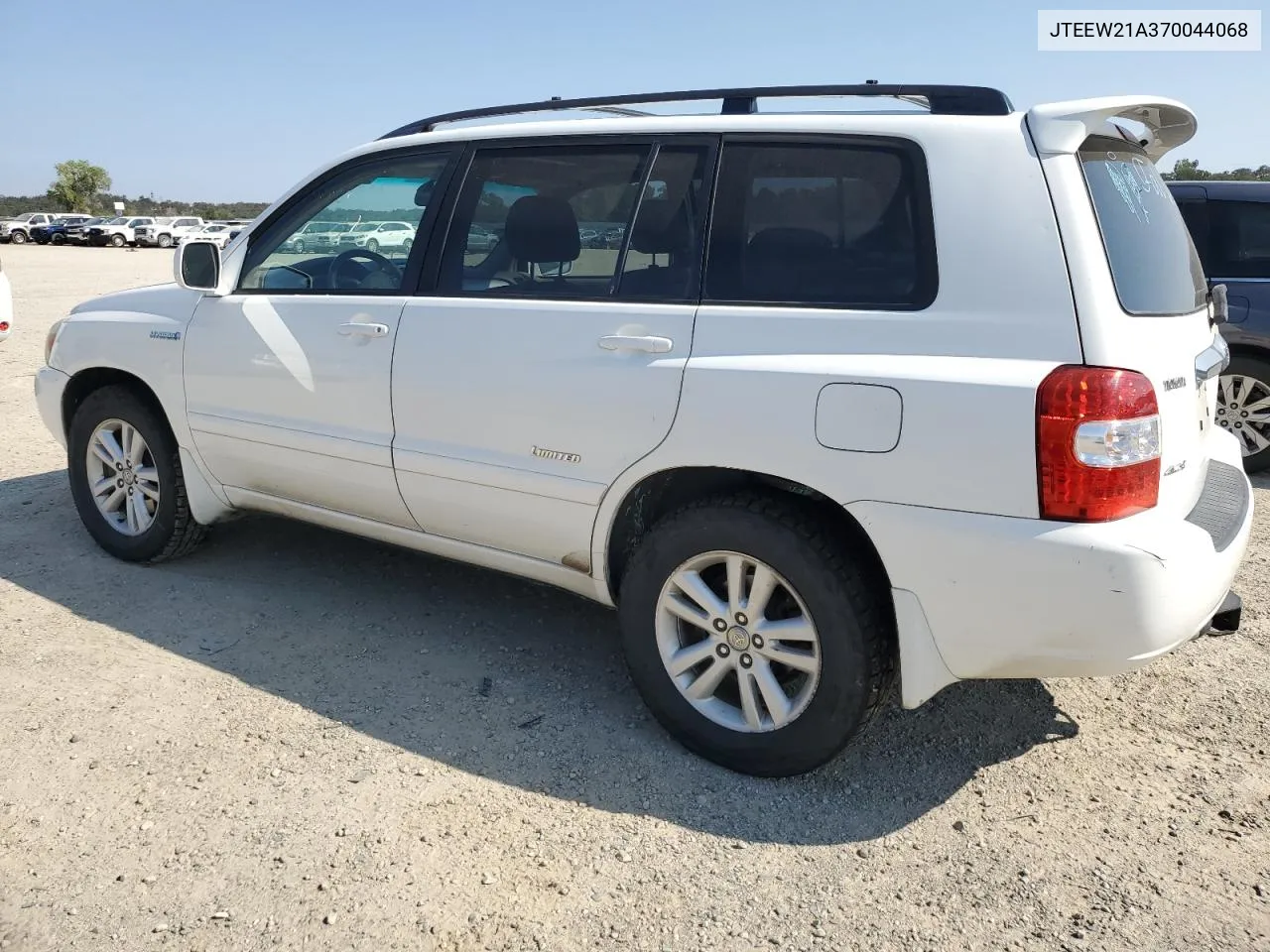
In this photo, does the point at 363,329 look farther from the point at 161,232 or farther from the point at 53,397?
the point at 161,232

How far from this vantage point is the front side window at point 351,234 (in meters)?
3.69

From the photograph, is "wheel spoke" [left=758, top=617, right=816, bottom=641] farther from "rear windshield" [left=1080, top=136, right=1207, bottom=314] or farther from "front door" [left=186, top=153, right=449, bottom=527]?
"front door" [left=186, top=153, right=449, bottom=527]

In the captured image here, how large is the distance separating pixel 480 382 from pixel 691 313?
0.77 m

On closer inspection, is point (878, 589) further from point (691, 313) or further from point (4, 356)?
point (4, 356)

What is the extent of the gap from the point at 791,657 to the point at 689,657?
0.33 meters

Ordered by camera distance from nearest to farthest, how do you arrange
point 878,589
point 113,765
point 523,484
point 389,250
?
point 878,589 < point 113,765 < point 523,484 < point 389,250

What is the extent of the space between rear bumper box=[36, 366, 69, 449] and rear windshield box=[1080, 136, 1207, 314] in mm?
4328

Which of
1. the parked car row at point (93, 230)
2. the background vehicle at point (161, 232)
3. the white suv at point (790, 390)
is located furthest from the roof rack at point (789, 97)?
the background vehicle at point (161, 232)

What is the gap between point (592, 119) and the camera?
339 cm

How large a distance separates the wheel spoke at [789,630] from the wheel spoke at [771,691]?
92 mm

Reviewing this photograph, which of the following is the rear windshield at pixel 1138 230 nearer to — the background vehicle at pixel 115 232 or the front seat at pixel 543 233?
the front seat at pixel 543 233

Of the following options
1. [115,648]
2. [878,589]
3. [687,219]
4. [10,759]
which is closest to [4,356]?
[115,648]

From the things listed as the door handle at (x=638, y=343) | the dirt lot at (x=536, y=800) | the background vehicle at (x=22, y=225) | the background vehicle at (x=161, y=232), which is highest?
the background vehicle at (x=22, y=225)

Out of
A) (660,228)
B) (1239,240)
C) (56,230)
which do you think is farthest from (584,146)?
(56,230)
